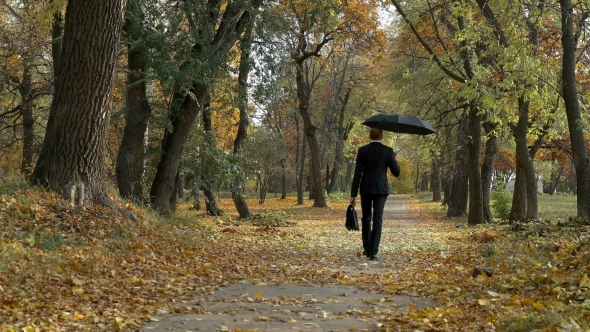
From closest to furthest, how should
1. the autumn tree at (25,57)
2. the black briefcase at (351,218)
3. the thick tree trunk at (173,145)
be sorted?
the black briefcase at (351,218) < the thick tree trunk at (173,145) < the autumn tree at (25,57)

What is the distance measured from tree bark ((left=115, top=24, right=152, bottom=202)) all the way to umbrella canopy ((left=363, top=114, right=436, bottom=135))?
208 inches

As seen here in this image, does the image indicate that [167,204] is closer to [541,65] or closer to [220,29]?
[220,29]

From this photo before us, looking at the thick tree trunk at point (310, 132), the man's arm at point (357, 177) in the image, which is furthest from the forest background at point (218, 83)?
the thick tree trunk at point (310, 132)

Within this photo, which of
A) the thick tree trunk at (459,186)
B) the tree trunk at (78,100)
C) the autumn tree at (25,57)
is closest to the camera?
the tree trunk at (78,100)

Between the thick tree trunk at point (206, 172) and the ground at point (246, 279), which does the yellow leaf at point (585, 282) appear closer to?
the ground at point (246, 279)

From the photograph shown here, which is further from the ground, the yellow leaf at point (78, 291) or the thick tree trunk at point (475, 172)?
the thick tree trunk at point (475, 172)

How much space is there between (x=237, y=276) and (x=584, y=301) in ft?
14.6

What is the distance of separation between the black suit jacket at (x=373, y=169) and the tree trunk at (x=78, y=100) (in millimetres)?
4150

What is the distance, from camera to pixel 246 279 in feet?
27.5

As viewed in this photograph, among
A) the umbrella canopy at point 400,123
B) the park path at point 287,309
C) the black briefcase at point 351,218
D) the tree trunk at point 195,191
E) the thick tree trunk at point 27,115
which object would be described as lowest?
the park path at point 287,309

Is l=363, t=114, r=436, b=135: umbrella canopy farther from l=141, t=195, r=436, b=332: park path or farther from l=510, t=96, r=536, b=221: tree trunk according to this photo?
l=510, t=96, r=536, b=221: tree trunk

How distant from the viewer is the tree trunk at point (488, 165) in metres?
22.4

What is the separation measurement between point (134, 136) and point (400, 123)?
20.7 ft

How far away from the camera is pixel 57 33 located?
18469mm
